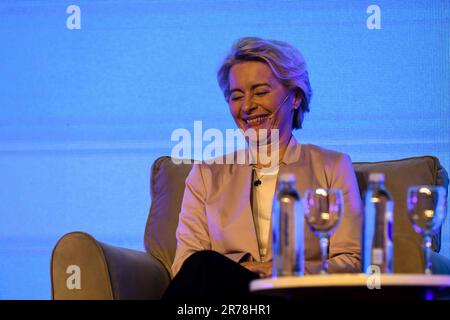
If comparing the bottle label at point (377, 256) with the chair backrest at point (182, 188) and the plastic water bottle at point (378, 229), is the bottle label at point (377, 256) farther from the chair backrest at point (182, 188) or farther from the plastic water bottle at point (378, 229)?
the chair backrest at point (182, 188)

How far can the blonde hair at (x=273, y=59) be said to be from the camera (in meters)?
2.76

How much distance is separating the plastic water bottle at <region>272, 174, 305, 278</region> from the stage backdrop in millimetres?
1268

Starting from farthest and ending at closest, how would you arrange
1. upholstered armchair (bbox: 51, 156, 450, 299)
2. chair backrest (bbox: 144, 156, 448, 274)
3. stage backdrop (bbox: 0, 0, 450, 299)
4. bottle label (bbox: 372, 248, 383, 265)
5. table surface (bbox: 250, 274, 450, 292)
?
stage backdrop (bbox: 0, 0, 450, 299)
chair backrest (bbox: 144, 156, 448, 274)
upholstered armchair (bbox: 51, 156, 450, 299)
bottle label (bbox: 372, 248, 383, 265)
table surface (bbox: 250, 274, 450, 292)

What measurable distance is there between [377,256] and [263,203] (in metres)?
0.85

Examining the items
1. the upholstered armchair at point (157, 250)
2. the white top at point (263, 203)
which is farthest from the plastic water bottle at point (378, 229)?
the white top at point (263, 203)

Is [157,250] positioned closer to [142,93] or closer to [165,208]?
[165,208]

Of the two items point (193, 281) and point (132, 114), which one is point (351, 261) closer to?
point (193, 281)

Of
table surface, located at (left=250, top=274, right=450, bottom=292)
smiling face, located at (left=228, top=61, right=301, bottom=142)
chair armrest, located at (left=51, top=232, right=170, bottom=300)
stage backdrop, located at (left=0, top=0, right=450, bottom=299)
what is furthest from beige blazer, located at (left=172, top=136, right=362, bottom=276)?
table surface, located at (left=250, top=274, right=450, bottom=292)

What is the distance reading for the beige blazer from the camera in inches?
99.8

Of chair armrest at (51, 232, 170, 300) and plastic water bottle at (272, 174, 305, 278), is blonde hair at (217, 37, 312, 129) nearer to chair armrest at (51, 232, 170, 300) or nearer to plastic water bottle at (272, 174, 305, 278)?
chair armrest at (51, 232, 170, 300)

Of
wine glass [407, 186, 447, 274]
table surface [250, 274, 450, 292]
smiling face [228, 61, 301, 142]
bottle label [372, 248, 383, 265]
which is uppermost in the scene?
smiling face [228, 61, 301, 142]

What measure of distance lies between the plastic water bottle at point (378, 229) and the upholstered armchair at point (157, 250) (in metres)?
0.31

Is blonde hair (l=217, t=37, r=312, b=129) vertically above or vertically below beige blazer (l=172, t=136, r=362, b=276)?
above
